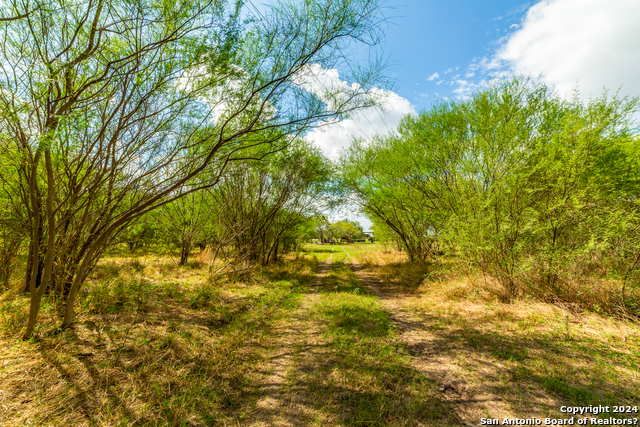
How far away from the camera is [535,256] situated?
5.83m

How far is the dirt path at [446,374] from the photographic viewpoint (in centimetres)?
256

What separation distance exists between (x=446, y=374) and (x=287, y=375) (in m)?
2.33

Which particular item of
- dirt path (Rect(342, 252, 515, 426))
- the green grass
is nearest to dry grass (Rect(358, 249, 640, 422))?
dirt path (Rect(342, 252, 515, 426))

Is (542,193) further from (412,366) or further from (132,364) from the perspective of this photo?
(132,364)

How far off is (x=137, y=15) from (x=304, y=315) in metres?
6.59

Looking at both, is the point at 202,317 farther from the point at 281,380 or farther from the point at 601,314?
the point at 601,314

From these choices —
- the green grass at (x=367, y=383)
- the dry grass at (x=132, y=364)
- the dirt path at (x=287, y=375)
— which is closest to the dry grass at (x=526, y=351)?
the green grass at (x=367, y=383)

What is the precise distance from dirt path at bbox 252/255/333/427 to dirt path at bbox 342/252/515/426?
1.66m

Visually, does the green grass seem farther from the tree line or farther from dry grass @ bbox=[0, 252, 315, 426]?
the tree line

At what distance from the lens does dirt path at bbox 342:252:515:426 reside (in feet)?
8.41

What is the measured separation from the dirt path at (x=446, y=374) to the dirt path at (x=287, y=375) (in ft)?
5.44

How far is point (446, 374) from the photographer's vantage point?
329 cm

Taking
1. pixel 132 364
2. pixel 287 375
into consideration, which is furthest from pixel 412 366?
pixel 132 364

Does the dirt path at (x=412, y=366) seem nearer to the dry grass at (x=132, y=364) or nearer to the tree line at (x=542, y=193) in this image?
the dry grass at (x=132, y=364)
